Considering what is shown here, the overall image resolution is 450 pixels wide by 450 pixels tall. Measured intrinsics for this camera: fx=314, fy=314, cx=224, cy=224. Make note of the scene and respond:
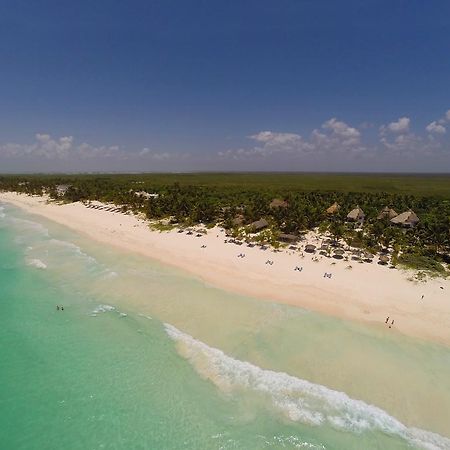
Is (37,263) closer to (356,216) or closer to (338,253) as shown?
(338,253)

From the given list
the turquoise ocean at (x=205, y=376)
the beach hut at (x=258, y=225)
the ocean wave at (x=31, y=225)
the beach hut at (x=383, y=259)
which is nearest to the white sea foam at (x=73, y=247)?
the ocean wave at (x=31, y=225)

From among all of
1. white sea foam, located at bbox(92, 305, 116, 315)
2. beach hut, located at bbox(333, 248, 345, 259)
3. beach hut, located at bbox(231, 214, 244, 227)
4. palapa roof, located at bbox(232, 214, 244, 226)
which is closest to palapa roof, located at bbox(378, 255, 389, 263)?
beach hut, located at bbox(333, 248, 345, 259)

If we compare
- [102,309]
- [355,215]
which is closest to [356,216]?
[355,215]

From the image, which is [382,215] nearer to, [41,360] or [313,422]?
[313,422]

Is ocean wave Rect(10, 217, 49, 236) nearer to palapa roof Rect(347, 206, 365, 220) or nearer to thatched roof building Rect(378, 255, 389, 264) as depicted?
thatched roof building Rect(378, 255, 389, 264)

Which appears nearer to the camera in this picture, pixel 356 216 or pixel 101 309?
pixel 101 309

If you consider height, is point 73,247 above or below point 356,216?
below
